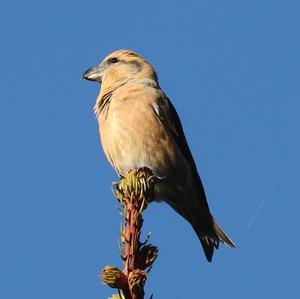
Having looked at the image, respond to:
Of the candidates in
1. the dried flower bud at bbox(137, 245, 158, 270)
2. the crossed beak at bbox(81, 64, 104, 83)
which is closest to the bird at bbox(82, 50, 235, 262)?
the crossed beak at bbox(81, 64, 104, 83)

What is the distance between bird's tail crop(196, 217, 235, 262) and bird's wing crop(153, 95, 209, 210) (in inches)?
11.3

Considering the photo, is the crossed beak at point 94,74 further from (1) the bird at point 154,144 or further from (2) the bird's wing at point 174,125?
(2) the bird's wing at point 174,125

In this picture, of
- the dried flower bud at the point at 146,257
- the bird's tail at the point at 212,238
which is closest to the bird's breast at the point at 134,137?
the bird's tail at the point at 212,238

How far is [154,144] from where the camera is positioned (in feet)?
19.5

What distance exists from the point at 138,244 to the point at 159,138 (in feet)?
9.57

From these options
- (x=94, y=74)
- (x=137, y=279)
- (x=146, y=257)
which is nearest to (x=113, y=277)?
(x=137, y=279)

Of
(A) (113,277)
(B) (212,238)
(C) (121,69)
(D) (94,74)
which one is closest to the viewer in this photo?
(A) (113,277)

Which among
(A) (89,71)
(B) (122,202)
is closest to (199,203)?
(A) (89,71)

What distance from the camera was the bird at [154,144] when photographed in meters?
5.85

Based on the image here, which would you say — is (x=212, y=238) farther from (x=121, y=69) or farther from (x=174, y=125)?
(x=121, y=69)

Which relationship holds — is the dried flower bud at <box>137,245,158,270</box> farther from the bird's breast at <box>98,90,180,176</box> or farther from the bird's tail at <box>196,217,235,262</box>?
the bird's tail at <box>196,217,235,262</box>

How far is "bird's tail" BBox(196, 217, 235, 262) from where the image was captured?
20.0ft

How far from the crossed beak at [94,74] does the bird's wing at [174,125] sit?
100 centimetres

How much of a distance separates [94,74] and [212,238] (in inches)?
90.2
